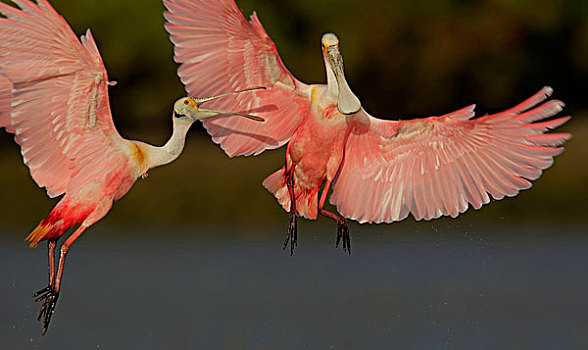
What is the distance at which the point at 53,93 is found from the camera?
3.73m

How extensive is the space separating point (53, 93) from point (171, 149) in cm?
38

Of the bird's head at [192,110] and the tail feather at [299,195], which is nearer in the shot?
the bird's head at [192,110]

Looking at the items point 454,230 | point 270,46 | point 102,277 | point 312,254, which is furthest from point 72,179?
point 454,230

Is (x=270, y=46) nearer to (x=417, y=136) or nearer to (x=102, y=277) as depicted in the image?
(x=417, y=136)

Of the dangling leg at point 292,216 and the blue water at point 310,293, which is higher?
→ the dangling leg at point 292,216

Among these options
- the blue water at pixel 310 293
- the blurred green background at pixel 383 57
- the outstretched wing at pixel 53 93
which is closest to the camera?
the outstretched wing at pixel 53 93

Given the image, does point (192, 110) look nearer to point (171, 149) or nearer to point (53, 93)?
point (171, 149)

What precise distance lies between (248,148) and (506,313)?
4.43ft

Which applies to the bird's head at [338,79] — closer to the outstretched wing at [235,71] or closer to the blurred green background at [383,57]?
the outstretched wing at [235,71]

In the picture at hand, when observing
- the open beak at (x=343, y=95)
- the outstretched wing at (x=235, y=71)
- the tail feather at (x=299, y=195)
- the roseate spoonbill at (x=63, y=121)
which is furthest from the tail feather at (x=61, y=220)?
the open beak at (x=343, y=95)

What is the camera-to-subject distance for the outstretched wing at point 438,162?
156 inches

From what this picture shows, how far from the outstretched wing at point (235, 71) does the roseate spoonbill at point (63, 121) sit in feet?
0.70

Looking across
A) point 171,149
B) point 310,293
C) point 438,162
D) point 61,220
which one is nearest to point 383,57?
point 310,293

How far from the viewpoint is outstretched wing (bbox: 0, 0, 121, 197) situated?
3658mm
